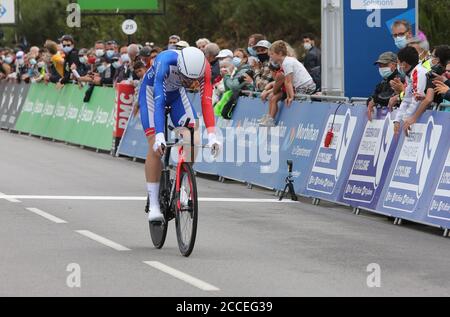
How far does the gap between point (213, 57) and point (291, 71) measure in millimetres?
3625

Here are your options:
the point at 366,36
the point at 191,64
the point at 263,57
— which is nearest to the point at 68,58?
the point at 263,57

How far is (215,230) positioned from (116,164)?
9.88 m

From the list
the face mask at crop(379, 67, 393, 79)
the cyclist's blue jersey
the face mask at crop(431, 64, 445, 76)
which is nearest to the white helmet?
the cyclist's blue jersey

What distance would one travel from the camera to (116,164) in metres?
23.2

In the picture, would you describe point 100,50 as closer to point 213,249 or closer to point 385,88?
point 385,88

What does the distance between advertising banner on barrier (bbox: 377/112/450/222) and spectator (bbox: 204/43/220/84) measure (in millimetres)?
7322

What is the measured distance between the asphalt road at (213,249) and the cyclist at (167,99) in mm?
761

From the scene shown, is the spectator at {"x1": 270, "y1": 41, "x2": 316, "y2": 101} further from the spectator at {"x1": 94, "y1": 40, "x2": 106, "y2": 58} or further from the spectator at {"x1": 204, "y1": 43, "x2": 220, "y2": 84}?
the spectator at {"x1": 94, "y1": 40, "x2": 106, "y2": 58}

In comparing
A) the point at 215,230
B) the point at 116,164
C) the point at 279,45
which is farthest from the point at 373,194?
the point at 116,164

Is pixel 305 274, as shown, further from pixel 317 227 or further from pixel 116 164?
pixel 116 164

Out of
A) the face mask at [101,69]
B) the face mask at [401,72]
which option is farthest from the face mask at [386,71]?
the face mask at [101,69]

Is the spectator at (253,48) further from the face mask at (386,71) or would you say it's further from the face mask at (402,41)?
the face mask at (386,71)

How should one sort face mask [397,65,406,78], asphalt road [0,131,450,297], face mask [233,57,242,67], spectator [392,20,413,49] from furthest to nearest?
face mask [233,57,242,67] < spectator [392,20,413,49] < face mask [397,65,406,78] < asphalt road [0,131,450,297]

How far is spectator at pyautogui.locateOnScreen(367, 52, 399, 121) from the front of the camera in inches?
610
